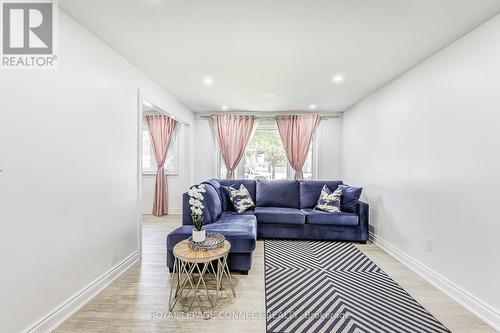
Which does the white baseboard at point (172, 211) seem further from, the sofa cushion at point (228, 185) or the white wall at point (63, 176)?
the white wall at point (63, 176)

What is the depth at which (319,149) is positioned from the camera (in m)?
5.50

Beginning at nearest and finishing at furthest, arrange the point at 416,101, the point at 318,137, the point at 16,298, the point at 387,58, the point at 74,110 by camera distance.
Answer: the point at 16,298 → the point at 74,110 → the point at 387,58 → the point at 416,101 → the point at 318,137

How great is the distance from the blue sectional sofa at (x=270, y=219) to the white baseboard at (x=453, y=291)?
0.77 metres

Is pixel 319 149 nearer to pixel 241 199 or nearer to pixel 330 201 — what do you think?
pixel 330 201

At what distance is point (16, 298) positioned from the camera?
1559mm

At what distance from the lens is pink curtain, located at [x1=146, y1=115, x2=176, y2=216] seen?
17.9ft

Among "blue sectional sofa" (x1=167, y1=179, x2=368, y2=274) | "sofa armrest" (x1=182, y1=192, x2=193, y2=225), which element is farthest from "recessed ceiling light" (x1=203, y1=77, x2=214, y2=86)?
"sofa armrest" (x1=182, y1=192, x2=193, y2=225)

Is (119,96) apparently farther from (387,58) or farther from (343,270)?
(343,270)

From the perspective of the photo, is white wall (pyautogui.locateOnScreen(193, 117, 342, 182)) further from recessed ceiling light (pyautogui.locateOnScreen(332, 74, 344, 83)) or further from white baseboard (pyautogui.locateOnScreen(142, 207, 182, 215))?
recessed ceiling light (pyautogui.locateOnScreen(332, 74, 344, 83))

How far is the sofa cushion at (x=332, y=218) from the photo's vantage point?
147 inches

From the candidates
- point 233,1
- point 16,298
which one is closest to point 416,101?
point 233,1

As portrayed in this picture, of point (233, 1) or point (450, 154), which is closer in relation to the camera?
point (233, 1)

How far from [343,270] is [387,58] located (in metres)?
2.53

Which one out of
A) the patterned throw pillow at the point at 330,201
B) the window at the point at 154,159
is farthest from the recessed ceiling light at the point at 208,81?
the patterned throw pillow at the point at 330,201
